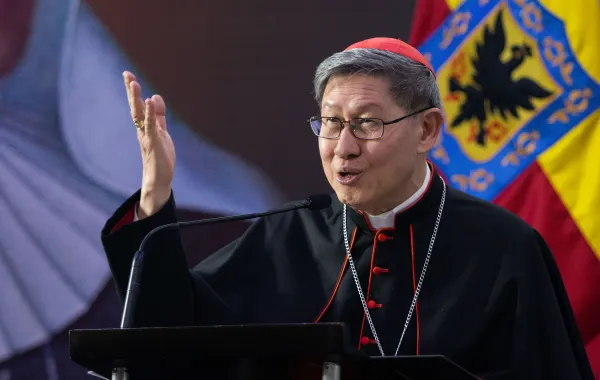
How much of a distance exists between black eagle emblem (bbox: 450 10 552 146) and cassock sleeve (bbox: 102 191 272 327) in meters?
1.40

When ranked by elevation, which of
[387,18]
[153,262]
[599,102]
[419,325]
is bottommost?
[419,325]

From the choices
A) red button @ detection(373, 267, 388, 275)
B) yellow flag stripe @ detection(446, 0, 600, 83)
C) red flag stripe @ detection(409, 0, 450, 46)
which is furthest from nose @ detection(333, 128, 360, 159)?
yellow flag stripe @ detection(446, 0, 600, 83)

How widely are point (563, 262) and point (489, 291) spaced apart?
3.69ft

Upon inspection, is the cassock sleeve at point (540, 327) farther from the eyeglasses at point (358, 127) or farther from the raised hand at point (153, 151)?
the raised hand at point (153, 151)

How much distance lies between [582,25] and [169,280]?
2.15 m

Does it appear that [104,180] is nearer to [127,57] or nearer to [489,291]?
[127,57]

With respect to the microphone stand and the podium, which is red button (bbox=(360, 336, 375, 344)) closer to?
the microphone stand

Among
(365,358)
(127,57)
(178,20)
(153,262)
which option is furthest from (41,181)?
(365,358)

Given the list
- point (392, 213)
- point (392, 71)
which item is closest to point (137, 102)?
point (392, 71)

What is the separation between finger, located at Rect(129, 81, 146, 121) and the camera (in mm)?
2752

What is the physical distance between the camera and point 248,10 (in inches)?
168

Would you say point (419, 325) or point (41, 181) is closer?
point (419, 325)

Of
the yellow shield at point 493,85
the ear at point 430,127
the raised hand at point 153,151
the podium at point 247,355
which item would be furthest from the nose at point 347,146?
the yellow shield at point 493,85

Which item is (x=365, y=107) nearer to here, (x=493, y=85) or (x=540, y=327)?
(x=540, y=327)
